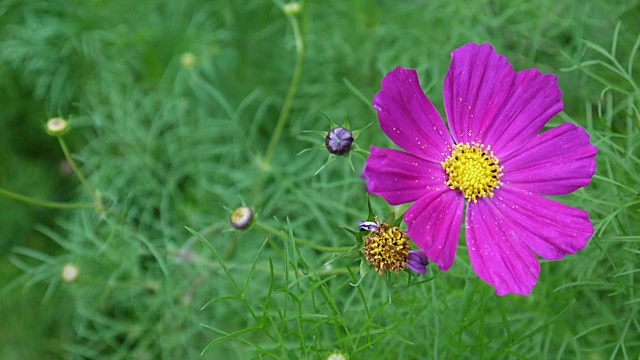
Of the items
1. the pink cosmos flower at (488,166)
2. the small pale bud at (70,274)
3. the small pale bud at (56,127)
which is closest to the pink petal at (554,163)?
the pink cosmos flower at (488,166)

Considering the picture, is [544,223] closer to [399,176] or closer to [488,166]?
[488,166]

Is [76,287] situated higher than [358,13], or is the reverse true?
[358,13]

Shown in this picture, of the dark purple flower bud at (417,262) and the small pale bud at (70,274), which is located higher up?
the small pale bud at (70,274)

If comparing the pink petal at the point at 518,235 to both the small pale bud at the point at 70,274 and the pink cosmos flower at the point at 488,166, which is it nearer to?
the pink cosmos flower at the point at 488,166

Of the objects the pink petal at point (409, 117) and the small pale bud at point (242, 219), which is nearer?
the pink petal at point (409, 117)

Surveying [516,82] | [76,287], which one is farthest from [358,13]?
[76,287]

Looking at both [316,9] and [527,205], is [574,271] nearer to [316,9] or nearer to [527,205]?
[527,205]

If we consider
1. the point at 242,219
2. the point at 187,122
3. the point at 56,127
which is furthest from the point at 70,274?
the point at 187,122
